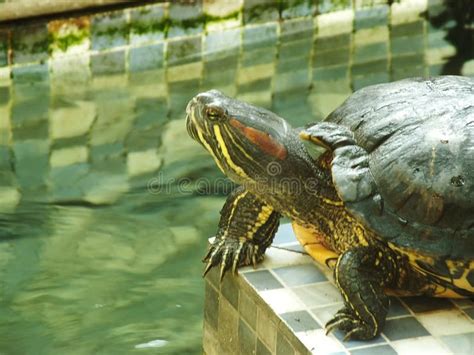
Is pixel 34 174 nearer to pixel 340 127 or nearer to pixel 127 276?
pixel 127 276

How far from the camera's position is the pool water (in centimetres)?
383

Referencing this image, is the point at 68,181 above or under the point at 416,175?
under

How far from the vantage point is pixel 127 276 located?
13.5 ft

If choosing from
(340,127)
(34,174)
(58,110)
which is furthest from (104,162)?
(340,127)

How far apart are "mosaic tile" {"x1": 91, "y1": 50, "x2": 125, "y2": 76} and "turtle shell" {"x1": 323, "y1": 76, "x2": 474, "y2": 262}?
11.7 ft

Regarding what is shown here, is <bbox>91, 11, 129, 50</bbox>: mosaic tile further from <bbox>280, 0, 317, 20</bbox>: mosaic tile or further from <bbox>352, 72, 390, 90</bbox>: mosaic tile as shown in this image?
<bbox>352, 72, 390, 90</bbox>: mosaic tile

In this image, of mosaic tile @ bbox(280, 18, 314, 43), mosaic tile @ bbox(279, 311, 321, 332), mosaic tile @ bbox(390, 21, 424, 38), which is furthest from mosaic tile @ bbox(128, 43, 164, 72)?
mosaic tile @ bbox(279, 311, 321, 332)

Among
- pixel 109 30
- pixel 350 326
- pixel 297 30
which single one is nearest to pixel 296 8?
pixel 297 30

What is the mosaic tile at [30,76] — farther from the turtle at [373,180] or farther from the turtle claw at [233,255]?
the turtle at [373,180]

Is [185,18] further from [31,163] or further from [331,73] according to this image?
[31,163]

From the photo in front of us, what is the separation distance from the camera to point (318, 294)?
9.62ft

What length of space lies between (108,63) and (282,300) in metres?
3.71

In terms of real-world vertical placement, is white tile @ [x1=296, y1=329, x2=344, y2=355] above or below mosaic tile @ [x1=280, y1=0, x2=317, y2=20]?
above

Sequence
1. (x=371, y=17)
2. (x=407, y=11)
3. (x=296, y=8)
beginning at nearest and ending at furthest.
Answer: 1. (x=296, y=8)
2. (x=371, y=17)
3. (x=407, y=11)
